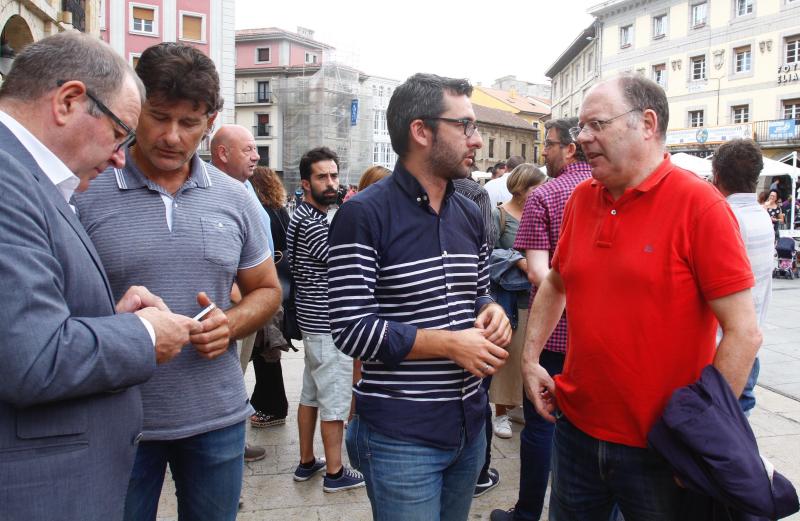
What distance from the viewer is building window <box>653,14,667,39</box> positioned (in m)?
36.8

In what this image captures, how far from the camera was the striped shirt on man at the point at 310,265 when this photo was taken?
396 centimetres

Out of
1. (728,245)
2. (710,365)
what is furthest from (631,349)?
(728,245)

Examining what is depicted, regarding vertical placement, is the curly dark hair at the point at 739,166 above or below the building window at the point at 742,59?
below

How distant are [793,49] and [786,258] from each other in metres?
22.1

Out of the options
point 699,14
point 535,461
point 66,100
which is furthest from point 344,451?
point 699,14

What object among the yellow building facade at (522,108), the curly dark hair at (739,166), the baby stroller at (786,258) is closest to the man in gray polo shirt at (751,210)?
the curly dark hair at (739,166)

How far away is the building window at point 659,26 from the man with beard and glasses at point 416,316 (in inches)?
1573

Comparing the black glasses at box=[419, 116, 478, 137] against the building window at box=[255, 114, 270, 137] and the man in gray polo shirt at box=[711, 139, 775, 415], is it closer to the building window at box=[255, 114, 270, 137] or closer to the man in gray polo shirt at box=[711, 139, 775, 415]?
the man in gray polo shirt at box=[711, 139, 775, 415]

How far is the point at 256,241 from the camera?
91.2 inches

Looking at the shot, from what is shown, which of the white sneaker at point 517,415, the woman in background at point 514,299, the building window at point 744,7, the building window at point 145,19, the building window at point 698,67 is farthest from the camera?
the building window at point 145,19

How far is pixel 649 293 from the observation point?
1989 millimetres

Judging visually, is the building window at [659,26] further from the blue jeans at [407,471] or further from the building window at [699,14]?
the blue jeans at [407,471]

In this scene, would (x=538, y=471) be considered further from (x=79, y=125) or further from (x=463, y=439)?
(x=79, y=125)

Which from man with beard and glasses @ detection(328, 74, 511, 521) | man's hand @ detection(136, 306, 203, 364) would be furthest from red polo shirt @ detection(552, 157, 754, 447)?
man's hand @ detection(136, 306, 203, 364)
